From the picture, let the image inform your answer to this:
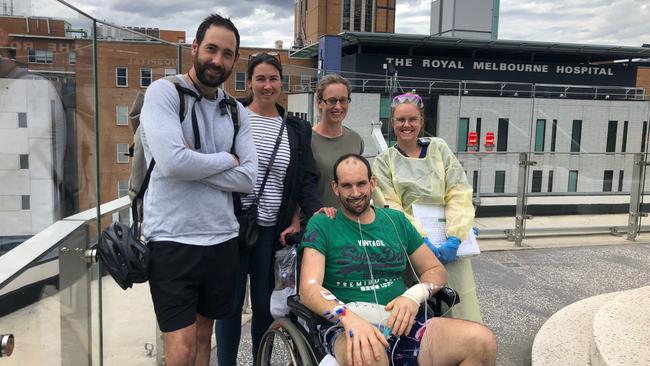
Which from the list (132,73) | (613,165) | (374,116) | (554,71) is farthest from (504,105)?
(554,71)

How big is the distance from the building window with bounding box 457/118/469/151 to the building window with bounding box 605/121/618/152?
200 centimetres

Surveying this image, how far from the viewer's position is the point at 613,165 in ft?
23.8

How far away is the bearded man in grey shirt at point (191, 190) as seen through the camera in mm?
1904

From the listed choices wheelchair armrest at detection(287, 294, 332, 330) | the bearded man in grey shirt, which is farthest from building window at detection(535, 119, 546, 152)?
the bearded man in grey shirt

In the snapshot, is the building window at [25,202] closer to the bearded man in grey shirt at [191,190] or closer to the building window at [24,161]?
the building window at [24,161]

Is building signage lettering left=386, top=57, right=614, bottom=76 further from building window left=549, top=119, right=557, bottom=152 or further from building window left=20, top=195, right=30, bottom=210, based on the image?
building window left=20, top=195, right=30, bottom=210

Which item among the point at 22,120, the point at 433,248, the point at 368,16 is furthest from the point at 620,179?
the point at 368,16

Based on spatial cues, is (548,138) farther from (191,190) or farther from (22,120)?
(22,120)

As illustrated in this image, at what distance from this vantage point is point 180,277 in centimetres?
198

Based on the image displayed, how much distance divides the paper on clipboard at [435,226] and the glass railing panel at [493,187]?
437 centimetres

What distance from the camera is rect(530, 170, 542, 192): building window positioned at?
6.98 m

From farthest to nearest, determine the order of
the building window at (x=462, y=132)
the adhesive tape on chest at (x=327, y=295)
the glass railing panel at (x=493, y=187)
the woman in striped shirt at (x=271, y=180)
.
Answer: the building window at (x=462, y=132)
the glass railing panel at (x=493, y=187)
the woman in striped shirt at (x=271, y=180)
the adhesive tape on chest at (x=327, y=295)

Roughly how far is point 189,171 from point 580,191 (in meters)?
6.82

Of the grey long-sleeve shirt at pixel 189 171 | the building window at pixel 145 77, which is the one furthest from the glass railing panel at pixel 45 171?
the building window at pixel 145 77
